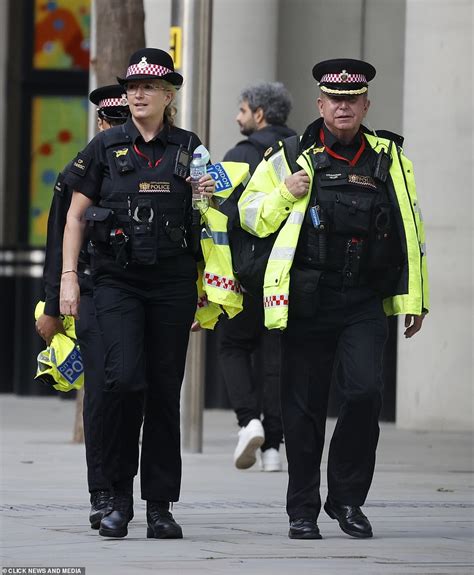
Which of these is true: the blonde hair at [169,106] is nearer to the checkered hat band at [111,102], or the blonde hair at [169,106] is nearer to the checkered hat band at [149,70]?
the checkered hat band at [149,70]

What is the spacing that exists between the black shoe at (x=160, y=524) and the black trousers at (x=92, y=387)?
36 centimetres

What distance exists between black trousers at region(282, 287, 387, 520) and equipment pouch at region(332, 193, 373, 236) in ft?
0.84

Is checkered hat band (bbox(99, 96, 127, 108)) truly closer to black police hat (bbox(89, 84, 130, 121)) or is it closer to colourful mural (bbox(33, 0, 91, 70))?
black police hat (bbox(89, 84, 130, 121))

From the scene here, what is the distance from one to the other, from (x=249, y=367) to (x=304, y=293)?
318cm

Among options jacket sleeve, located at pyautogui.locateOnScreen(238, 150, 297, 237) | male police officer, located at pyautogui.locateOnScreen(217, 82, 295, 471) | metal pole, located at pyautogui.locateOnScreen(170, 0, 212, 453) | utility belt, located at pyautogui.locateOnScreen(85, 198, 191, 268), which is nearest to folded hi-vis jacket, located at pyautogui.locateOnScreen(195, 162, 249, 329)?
jacket sleeve, located at pyautogui.locateOnScreen(238, 150, 297, 237)

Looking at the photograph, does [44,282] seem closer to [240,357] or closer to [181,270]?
[181,270]

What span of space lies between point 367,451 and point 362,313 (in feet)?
1.89

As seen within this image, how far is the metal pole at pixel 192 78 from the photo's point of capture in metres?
11.0

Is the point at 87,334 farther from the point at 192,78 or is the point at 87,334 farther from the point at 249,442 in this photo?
the point at 192,78

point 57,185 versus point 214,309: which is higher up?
point 57,185

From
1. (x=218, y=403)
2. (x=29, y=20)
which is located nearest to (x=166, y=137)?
(x=218, y=403)

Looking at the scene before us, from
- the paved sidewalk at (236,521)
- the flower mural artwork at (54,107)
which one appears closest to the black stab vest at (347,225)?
the paved sidewalk at (236,521)

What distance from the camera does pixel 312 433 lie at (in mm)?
7277

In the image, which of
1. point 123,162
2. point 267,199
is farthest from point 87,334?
point 267,199
